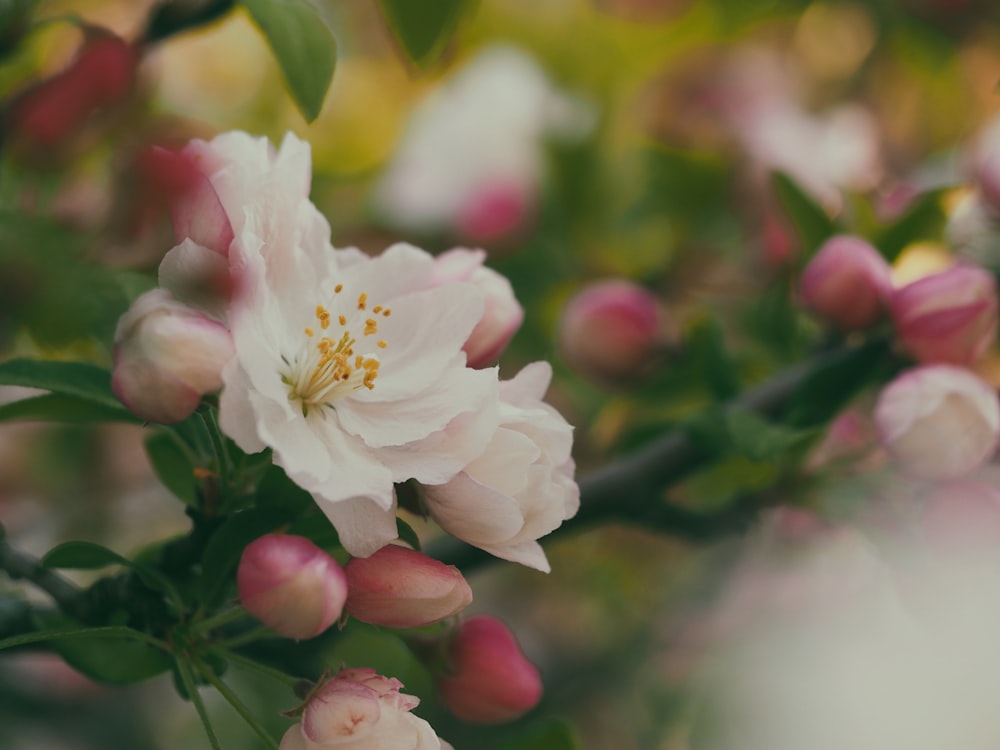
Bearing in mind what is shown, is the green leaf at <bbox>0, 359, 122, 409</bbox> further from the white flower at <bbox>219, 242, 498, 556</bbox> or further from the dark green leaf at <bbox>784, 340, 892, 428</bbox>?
the dark green leaf at <bbox>784, 340, 892, 428</bbox>

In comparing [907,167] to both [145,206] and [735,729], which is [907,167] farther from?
[145,206]

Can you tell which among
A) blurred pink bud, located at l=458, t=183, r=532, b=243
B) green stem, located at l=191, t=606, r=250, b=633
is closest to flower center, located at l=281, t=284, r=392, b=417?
green stem, located at l=191, t=606, r=250, b=633

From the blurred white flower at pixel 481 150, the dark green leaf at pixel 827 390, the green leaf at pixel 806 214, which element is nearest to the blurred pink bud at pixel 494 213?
the blurred white flower at pixel 481 150

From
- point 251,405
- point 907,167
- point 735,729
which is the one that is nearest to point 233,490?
point 251,405

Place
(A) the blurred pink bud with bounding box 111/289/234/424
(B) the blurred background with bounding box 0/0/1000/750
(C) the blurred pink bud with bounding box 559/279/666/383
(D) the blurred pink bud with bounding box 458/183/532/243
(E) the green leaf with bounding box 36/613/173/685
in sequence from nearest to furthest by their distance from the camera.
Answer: (A) the blurred pink bud with bounding box 111/289/234/424 < (E) the green leaf with bounding box 36/613/173/685 < (B) the blurred background with bounding box 0/0/1000/750 < (C) the blurred pink bud with bounding box 559/279/666/383 < (D) the blurred pink bud with bounding box 458/183/532/243

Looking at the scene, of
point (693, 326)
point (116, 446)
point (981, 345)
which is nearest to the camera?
point (981, 345)

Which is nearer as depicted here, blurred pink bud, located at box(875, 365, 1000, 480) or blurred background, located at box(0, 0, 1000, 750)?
blurred pink bud, located at box(875, 365, 1000, 480)

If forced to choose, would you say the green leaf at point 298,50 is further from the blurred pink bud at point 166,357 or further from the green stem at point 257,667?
the green stem at point 257,667
